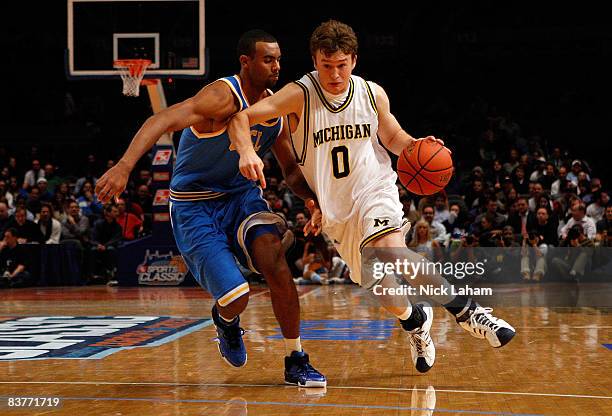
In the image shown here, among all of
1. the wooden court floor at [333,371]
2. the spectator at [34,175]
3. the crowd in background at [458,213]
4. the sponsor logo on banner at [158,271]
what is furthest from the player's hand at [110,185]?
the spectator at [34,175]

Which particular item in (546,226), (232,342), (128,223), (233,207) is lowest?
(232,342)

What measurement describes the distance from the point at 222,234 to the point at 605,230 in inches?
312

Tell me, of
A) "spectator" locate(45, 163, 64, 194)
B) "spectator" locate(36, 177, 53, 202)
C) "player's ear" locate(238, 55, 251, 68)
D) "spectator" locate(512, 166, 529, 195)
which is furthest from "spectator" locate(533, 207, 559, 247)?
"spectator" locate(45, 163, 64, 194)

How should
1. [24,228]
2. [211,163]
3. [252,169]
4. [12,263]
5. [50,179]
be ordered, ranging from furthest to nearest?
1. [50,179]
2. [24,228]
3. [12,263]
4. [211,163]
5. [252,169]

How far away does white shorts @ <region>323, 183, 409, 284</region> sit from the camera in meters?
4.56

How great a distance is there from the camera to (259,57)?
188 inches

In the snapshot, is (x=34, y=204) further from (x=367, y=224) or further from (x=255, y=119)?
(x=367, y=224)

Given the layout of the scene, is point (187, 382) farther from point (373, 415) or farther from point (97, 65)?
point (97, 65)

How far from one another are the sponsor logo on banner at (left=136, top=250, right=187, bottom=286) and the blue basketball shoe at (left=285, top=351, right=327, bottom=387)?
8.52 metres

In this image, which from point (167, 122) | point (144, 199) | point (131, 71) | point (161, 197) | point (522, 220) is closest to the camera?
point (167, 122)

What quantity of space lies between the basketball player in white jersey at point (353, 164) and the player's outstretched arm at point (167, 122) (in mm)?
232

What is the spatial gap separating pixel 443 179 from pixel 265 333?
274cm

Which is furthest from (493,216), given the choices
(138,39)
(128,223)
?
(128,223)

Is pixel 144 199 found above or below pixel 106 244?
above
